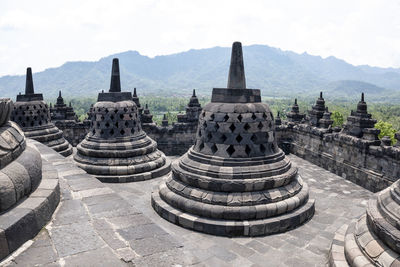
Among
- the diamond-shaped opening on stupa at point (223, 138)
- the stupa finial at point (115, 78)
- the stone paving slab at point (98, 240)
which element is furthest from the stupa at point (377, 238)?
the stupa finial at point (115, 78)

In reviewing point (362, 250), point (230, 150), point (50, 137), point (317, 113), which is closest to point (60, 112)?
point (50, 137)

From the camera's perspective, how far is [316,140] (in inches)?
540

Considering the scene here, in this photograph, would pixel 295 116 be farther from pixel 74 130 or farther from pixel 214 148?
pixel 74 130

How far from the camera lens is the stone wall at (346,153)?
387 inches

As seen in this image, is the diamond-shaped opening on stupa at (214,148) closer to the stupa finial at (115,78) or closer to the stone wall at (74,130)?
the stupa finial at (115,78)

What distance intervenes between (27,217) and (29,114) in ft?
33.2

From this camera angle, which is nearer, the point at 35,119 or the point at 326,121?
the point at 35,119

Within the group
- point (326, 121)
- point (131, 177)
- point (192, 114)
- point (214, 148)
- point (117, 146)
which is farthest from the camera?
point (192, 114)

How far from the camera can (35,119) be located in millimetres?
12109

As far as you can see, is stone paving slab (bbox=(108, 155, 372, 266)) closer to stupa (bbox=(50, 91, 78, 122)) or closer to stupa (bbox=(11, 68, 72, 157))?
stupa (bbox=(11, 68, 72, 157))

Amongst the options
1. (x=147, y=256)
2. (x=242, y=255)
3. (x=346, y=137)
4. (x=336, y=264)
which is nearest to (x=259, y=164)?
(x=242, y=255)

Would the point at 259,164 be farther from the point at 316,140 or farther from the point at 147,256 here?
the point at 316,140

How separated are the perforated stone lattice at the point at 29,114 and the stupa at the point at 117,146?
8.58ft

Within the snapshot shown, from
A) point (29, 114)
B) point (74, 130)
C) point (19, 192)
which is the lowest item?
point (74, 130)
